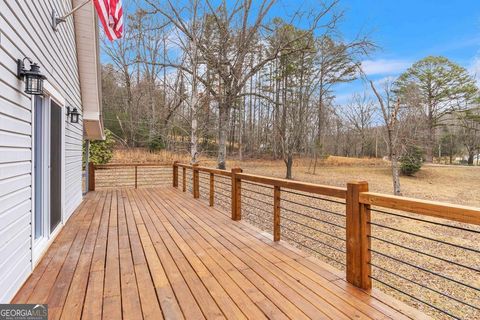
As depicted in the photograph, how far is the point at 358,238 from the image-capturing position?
2215 millimetres

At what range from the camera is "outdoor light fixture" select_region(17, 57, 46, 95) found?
2278 millimetres

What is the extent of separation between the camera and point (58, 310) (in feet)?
6.26

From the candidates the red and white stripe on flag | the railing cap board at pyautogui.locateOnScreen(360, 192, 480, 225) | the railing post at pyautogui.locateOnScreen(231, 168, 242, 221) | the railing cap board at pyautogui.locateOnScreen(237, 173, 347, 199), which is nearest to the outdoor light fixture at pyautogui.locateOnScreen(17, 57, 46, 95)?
the red and white stripe on flag

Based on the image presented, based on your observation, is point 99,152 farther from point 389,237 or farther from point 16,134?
point 389,237

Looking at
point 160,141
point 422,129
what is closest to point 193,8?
point 160,141

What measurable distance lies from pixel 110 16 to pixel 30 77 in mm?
2107

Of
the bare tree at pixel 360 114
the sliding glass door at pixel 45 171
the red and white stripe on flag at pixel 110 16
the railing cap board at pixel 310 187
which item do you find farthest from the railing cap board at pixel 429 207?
the bare tree at pixel 360 114

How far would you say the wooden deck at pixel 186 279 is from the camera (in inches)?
75.7

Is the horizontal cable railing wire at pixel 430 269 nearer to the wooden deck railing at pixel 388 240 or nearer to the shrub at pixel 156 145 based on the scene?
the wooden deck railing at pixel 388 240

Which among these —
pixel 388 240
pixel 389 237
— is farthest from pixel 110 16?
pixel 389 237

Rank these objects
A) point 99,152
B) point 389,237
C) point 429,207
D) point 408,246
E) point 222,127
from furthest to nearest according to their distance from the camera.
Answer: point 222,127
point 99,152
point 389,237
point 408,246
point 429,207

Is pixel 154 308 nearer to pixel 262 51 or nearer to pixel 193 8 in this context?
pixel 193 8

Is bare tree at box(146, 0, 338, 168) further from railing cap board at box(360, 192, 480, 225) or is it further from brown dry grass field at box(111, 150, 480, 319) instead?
railing cap board at box(360, 192, 480, 225)

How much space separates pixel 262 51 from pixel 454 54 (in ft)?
68.8
